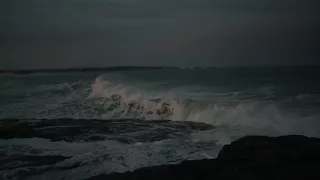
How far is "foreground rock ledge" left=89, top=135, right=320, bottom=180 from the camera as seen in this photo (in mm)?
2236

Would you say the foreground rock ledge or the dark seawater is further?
the dark seawater

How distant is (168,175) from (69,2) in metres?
1.13

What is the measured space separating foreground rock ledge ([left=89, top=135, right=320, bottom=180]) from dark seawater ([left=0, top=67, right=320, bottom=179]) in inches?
2.2

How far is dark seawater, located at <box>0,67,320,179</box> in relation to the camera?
241 cm

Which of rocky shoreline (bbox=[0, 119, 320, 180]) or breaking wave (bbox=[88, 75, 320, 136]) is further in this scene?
breaking wave (bbox=[88, 75, 320, 136])

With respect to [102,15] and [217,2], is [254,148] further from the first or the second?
[102,15]

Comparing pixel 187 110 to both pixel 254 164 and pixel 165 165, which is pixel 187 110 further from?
pixel 254 164

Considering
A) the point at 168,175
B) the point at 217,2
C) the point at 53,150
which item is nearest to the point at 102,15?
the point at 217,2

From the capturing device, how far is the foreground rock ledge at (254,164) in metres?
2.24

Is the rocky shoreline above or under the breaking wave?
under

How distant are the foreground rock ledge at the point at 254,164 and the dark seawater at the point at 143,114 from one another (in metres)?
0.06

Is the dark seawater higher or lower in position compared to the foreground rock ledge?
higher

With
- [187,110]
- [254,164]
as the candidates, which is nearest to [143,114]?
[187,110]

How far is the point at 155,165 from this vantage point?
2387 mm
